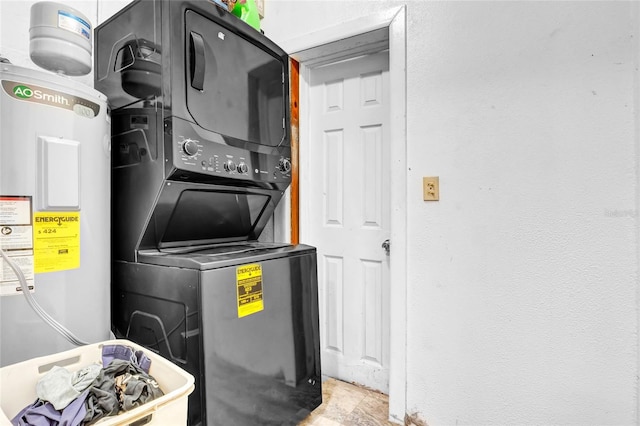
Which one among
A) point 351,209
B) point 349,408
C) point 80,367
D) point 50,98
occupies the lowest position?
point 349,408

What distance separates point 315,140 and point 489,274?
1387 millimetres

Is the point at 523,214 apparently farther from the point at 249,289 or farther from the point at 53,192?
the point at 53,192

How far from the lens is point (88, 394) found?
0.85 meters

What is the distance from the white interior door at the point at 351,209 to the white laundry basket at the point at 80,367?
1359 mm

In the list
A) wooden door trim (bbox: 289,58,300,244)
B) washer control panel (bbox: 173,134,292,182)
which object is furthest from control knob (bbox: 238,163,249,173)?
wooden door trim (bbox: 289,58,300,244)

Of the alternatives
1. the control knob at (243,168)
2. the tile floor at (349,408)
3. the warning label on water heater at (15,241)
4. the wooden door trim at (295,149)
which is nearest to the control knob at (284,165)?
the control knob at (243,168)

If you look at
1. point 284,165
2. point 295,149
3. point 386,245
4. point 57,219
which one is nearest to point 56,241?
point 57,219

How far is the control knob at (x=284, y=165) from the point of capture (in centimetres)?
179

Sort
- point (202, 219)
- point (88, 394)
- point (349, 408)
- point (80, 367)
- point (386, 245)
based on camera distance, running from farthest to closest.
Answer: point (386, 245), point (349, 408), point (202, 219), point (80, 367), point (88, 394)

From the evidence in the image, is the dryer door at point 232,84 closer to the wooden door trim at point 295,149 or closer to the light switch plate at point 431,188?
the wooden door trim at point 295,149

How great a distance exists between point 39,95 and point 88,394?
37.8 inches

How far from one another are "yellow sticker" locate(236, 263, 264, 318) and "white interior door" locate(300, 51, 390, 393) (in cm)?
90

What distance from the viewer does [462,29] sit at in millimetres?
1590

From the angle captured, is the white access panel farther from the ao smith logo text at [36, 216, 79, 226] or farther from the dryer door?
the dryer door
